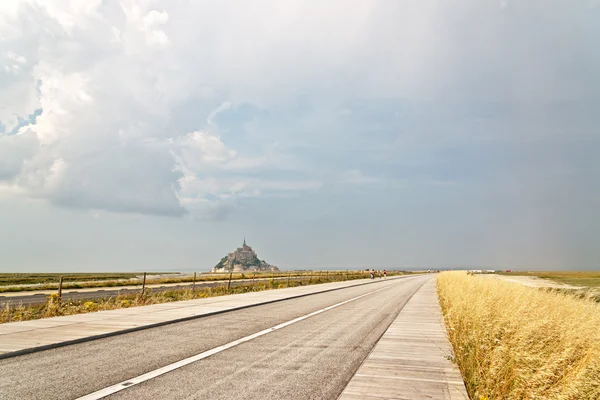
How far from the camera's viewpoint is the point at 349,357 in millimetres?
7871

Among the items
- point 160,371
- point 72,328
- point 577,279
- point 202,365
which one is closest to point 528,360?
point 202,365

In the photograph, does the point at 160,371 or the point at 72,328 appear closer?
the point at 160,371

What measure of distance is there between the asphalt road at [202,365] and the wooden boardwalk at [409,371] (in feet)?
0.96

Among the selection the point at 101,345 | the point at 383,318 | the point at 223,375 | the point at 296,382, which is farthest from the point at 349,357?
the point at 383,318

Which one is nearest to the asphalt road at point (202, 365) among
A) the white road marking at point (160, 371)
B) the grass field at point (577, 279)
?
the white road marking at point (160, 371)

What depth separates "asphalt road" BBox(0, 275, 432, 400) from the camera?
538 centimetres

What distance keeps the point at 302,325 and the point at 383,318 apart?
399 centimetres

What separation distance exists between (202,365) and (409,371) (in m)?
3.52

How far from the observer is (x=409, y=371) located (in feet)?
22.4

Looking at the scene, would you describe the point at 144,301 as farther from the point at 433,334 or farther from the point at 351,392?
the point at 351,392

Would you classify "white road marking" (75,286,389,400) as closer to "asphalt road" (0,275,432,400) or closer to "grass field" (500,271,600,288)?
"asphalt road" (0,275,432,400)

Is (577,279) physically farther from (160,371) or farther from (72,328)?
(160,371)

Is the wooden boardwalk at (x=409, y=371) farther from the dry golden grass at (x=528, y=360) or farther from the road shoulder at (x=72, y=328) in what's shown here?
the road shoulder at (x=72, y=328)

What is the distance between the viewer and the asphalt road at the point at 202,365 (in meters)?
5.38
